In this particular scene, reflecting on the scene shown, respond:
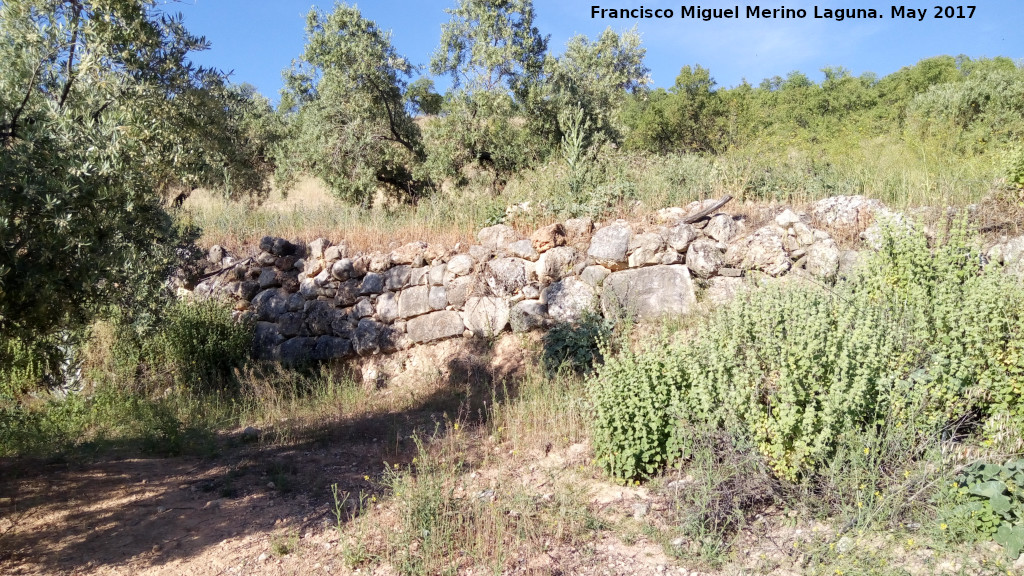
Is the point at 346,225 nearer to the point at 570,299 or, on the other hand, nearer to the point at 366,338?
the point at 366,338

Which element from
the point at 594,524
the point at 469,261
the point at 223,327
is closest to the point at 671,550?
the point at 594,524

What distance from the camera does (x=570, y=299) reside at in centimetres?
796

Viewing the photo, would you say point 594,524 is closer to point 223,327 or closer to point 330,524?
point 330,524

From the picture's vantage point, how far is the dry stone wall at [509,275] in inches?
293

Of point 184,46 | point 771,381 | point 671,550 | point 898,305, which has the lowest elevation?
point 671,550

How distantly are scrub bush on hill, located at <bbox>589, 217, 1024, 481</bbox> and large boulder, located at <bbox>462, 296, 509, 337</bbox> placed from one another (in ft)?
10.5

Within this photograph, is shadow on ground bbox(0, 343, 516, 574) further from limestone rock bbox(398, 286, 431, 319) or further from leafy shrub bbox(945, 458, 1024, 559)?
leafy shrub bbox(945, 458, 1024, 559)

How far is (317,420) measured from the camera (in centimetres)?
732

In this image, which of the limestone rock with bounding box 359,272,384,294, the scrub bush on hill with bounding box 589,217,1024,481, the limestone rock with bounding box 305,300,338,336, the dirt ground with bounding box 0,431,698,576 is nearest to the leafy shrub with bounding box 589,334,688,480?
the scrub bush on hill with bounding box 589,217,1024,481

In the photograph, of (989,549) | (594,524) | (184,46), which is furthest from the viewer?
(184,46)

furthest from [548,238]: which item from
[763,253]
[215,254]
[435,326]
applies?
[215,254]

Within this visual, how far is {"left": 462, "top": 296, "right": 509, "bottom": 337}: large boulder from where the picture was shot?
27.3 feet

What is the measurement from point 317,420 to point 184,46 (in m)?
4.04

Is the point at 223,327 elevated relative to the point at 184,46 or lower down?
lower down
